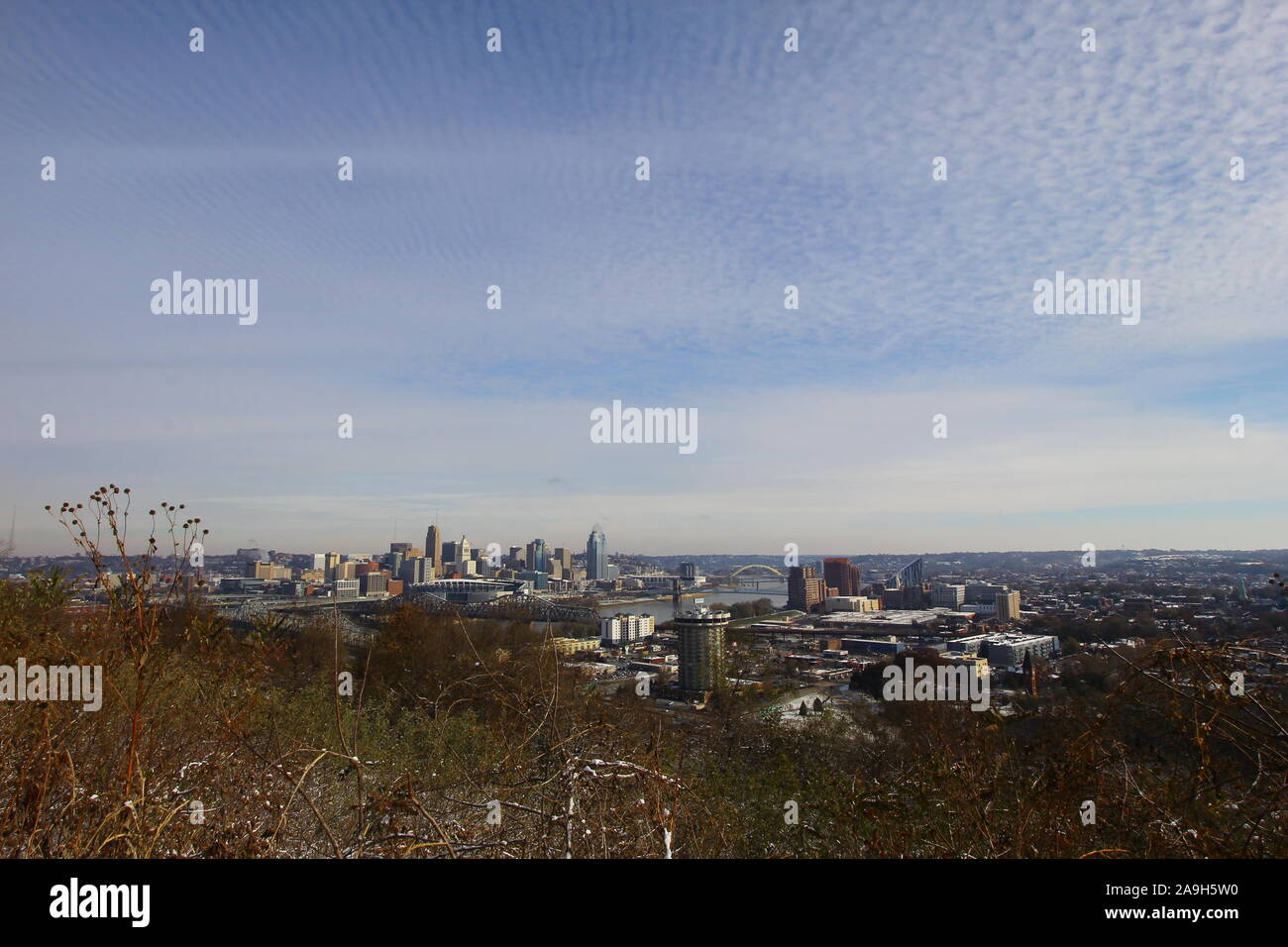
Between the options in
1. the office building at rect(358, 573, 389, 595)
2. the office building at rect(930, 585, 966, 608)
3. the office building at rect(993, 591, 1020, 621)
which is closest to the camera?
the office building at rect(993, 591, 1020, 621)

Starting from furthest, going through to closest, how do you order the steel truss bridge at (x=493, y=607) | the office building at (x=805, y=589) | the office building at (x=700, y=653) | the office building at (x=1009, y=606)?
the office building at (x=805, y=589), the steel truss bridge at (x=493, y=607), the office building at (x=1009, y=606), the office building at (x=700, y=653)

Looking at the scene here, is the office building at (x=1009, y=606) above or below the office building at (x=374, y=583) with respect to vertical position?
above

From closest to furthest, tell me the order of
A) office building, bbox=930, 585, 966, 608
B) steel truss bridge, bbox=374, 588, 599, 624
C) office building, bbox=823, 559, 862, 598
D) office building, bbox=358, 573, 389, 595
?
office building, bbox=930, 585, 966, 608
steel truss bridge, bbox=374, 588, 599, 624
office building, bbox=823, 559, 862, 598
office building, bbox=358, 573, 389, 595

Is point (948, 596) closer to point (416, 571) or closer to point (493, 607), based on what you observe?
point (493, 607)

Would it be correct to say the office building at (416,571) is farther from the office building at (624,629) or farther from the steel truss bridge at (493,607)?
the office building at (624,629)

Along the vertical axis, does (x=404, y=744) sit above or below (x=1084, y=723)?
below

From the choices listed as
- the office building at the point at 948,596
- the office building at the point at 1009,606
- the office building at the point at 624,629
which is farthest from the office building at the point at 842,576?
→ the office building at the point at 1009,606

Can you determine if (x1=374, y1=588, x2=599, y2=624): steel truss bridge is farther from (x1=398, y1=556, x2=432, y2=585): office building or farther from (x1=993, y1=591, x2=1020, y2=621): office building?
(x1=993, y1=591, x2=1020, y2=621): office building

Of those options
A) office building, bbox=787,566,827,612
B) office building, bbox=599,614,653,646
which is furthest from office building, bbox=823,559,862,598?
office building, bbox=599,614,653,646

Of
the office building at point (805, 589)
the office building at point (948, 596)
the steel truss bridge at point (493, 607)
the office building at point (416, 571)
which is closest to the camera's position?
the office building at point (948, 596)
